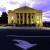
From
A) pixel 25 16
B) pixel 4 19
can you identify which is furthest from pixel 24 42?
pixel 4 19

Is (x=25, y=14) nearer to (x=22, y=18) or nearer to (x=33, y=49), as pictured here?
(x=22, y=18)

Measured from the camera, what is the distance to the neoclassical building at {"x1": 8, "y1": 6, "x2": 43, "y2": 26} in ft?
118

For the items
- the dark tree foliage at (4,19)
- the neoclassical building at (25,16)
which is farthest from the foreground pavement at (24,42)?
the dark tree foliage at (4,19)

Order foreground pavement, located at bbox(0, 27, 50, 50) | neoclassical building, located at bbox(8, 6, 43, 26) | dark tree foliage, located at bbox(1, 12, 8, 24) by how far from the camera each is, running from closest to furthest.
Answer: foreground pavement, located at bbox(0, 27, 50, 50), neoclassical building, located at bbox(8, 6, 43, 26), dark tree foliage, located at bbox(1, 12, 8, 24)

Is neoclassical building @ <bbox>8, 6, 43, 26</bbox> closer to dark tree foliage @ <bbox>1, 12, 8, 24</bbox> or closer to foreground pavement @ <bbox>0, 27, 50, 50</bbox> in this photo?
dark tree foliage @ <bbox>1, 12, 8, 24</bbox>

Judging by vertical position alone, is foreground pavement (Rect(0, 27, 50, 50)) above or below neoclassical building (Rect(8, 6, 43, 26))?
Result: below

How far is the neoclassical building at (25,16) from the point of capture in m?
35.8

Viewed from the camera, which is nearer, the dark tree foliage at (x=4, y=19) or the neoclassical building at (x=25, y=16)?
the neoclassical building at (x=25, y=16)

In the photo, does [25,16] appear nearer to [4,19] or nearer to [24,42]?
[4,19]

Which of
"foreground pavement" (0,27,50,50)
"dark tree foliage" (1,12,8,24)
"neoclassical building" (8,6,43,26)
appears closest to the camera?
"foreground pavement" (0,27,50,50)

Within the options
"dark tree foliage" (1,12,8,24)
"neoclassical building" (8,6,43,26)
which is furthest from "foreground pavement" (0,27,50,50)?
"dark tree foliage" (1,12,8,24)

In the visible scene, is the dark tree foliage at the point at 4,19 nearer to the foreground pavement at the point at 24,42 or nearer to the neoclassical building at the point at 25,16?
the neoclassical building at the point at 25,16

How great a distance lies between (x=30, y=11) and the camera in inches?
1412

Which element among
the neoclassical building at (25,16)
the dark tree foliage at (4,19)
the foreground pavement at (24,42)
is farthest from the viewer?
the dark tree foliage at (4,19)
